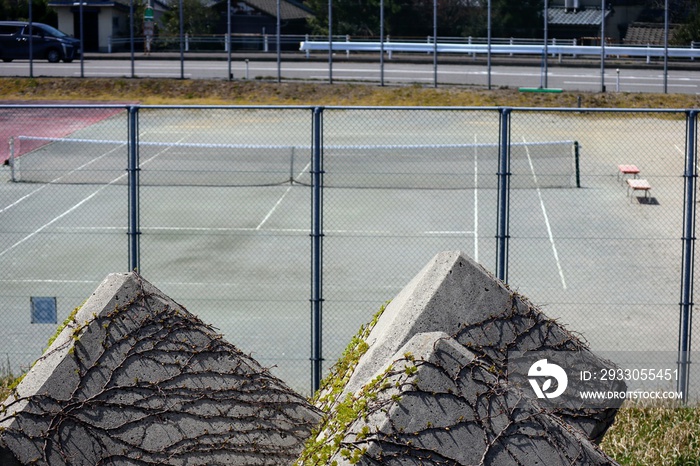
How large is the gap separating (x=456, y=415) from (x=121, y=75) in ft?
111

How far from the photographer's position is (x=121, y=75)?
1480 inches

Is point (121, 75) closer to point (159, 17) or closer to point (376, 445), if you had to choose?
point (159, 17)

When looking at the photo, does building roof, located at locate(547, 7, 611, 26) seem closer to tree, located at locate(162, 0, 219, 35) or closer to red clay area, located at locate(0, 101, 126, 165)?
tree, located at locate(162, 0, 219, 35)

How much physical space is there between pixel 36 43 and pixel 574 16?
19.6m

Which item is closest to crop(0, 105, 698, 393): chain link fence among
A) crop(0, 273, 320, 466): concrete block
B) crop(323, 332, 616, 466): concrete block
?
crop(0, 273, 320, 466): concrete block

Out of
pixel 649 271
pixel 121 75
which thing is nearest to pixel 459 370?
pixel 649 271

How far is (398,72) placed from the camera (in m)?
38.7

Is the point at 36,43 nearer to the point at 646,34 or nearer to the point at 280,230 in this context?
the point at 646,34

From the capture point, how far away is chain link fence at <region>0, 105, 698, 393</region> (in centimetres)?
1256

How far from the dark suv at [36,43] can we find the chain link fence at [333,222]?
860 cm

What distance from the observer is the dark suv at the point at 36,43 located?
1601 inches

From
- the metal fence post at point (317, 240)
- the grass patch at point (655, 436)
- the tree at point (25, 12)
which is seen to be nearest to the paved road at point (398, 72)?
the tree at point (25, 12)

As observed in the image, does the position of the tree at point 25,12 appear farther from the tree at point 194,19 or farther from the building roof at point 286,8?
the building roof at point 286,8

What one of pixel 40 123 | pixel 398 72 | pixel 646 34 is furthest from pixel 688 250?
pixel 398 72
